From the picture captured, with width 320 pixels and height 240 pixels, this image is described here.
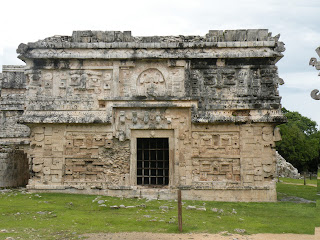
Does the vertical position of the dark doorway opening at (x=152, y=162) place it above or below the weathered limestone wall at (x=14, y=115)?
below

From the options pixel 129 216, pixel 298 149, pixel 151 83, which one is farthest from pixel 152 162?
pixel 298 149

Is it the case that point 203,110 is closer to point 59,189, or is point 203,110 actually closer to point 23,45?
point 59,189

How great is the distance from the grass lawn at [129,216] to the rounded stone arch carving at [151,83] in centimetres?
354

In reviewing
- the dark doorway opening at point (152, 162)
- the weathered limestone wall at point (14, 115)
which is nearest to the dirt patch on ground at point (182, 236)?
the dark doorway opening at point (152, 162)

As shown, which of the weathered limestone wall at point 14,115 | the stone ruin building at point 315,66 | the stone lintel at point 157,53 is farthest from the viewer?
the weathered limestone wall at point 14,115

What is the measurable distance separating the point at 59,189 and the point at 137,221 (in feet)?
15.0

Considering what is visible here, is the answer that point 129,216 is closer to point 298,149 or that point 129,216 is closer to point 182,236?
point 182,236

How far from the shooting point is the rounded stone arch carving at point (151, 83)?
11.9 meters

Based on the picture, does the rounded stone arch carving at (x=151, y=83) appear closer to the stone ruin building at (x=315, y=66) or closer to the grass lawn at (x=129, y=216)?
the grass lawn at (x=129, y=216)

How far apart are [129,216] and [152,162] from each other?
164 inches

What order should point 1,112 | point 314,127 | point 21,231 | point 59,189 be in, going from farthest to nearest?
point 314,127
point 1,112
point 59,189
point 21,231

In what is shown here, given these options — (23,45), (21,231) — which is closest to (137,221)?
(21,231)

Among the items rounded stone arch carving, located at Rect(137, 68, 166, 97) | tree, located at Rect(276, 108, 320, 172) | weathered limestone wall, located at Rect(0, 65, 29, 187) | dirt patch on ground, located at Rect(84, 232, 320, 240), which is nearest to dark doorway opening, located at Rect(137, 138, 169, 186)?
rounded stone arch carving, located at Rect(137, 68, 166, 97)

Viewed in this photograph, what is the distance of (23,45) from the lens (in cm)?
1193
